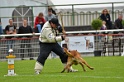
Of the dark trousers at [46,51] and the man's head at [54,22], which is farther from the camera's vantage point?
the dark trousers at [46,51]

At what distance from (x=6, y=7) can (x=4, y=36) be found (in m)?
4.42

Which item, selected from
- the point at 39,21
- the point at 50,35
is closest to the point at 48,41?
the point at 50,35

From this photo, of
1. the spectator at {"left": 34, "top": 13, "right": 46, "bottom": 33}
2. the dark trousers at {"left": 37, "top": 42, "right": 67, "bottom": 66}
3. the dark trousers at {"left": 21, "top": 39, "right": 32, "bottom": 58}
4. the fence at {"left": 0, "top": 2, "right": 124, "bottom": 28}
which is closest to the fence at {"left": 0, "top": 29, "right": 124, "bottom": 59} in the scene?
the dark trousers at {"left": 21, "top": 39, "right": 32, "bottom": 58}

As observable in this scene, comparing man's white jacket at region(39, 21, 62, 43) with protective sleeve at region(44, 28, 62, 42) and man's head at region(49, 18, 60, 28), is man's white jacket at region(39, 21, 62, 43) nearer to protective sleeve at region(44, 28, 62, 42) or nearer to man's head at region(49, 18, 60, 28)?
protective sleeve at region(44, 28, 62, 42)

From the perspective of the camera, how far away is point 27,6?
3100 cm

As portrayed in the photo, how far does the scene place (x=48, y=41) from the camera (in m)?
16.5

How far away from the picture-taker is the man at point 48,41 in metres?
16.3

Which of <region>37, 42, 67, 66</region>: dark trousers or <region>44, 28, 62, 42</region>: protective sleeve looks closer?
<region>44, 28, 62, 42</region>: protective sleeve

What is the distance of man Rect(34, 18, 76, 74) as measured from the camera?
16266 mm

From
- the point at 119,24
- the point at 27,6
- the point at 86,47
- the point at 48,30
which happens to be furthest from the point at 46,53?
the point at 27,6

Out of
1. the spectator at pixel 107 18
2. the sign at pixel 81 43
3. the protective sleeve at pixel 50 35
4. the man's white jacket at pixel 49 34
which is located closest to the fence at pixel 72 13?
the spectator at pixel 107 18

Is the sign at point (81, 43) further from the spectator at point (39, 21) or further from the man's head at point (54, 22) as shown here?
the man's head at point (54, 22)

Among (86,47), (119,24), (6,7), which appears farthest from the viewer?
(6,7)

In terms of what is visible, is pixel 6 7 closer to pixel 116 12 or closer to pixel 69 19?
pixel 69 19
